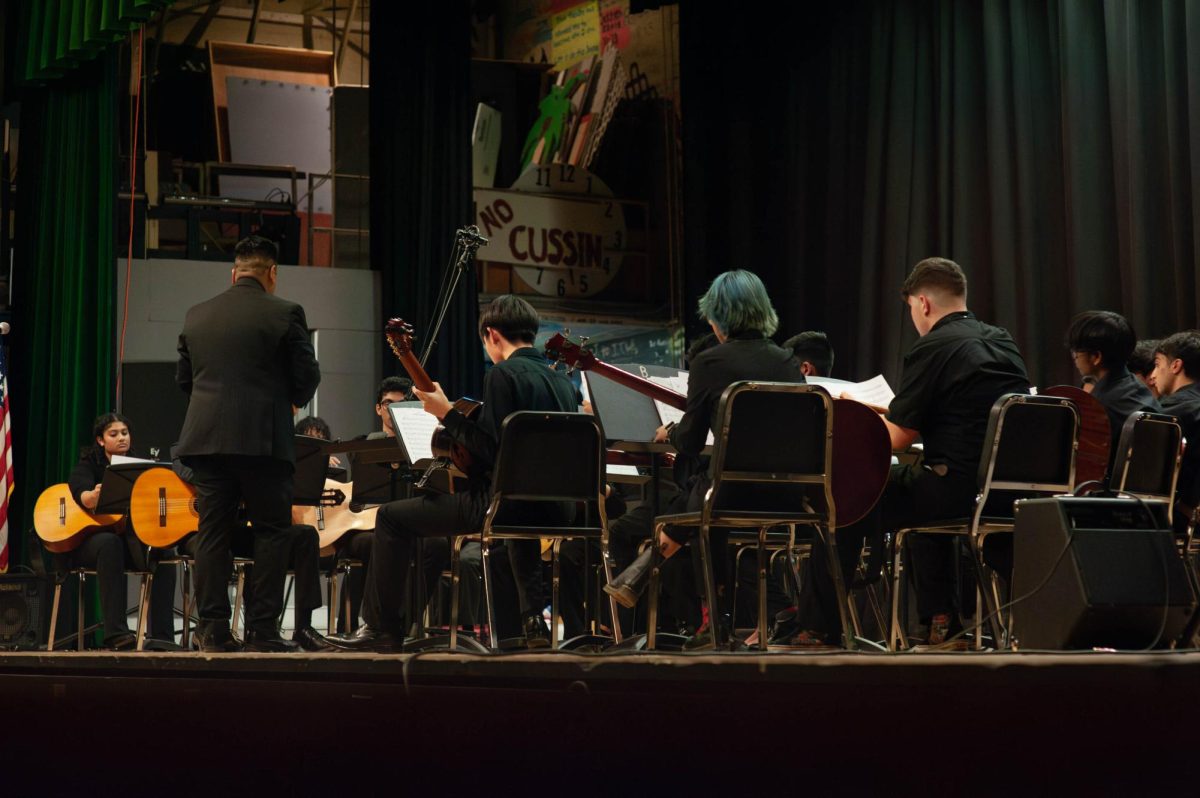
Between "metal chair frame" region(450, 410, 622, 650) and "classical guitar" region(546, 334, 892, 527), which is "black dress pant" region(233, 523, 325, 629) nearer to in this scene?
"metal chair frame" region(450, 410, 622, 650)

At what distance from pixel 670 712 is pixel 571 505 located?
2325 mm

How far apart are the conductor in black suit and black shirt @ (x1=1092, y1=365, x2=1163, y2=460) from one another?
7.91ft

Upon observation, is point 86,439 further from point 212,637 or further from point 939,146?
point 939,146

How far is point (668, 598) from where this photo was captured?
200 inches

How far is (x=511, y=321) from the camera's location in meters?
4.26

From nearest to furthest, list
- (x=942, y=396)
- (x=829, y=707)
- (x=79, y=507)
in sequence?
(x=829, y=707) → (x=942, y=396) → (x=79, y=507)

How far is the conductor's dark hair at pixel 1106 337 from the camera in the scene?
13.6ft

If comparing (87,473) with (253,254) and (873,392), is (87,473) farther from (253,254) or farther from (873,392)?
(873,392)

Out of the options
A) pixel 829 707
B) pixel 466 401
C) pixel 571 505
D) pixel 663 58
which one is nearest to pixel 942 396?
pixel 571 505

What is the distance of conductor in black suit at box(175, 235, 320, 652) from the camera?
13.5 ft

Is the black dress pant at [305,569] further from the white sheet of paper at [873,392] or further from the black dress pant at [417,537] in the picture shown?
the white sheet of paper at [873,392]

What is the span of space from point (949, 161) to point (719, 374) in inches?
169

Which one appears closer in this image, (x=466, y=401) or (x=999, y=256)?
(x=466, y=401)

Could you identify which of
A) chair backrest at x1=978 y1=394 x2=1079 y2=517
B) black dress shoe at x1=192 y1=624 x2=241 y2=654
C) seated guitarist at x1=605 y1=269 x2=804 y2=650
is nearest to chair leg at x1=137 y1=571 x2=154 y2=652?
black dress shoe at x1=192 y1=624 x2=241 y2=654
